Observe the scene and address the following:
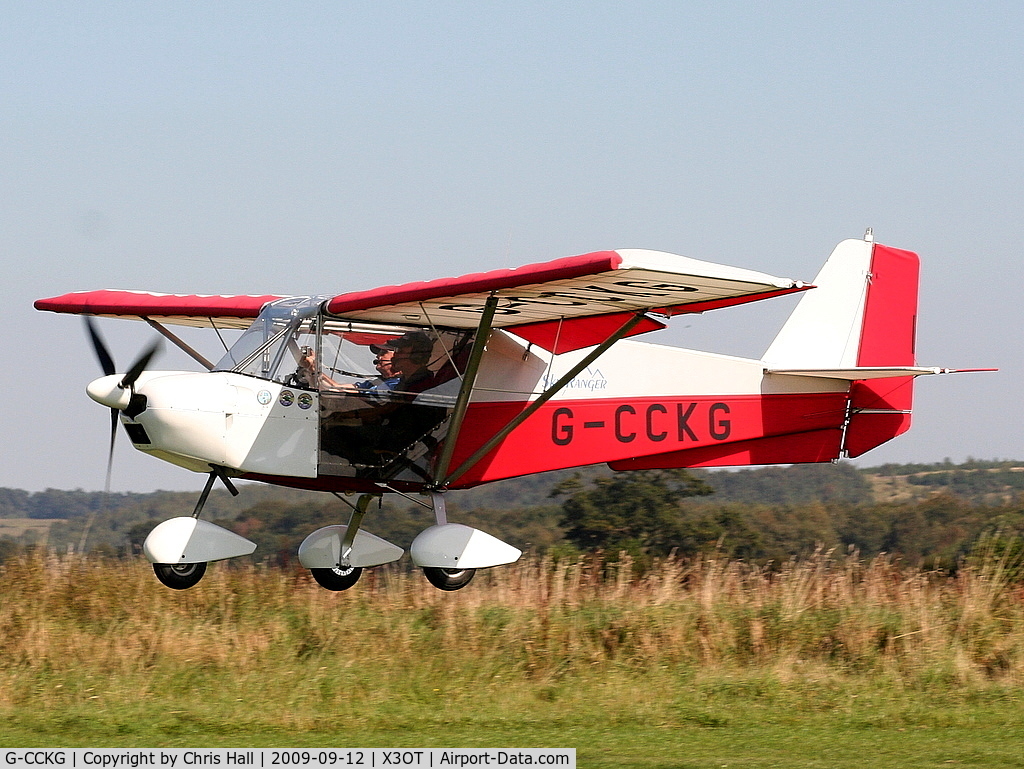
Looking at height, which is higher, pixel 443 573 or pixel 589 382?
pixel 589 382

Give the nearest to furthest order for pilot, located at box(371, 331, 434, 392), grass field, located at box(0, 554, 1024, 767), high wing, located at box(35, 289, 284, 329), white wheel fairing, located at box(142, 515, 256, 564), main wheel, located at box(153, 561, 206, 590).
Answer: grass field, located at box(0, 554, 1024, 767) → white wheel fairing, located at box(142, 515, 256, 564) → main wheel, located at box(153, 561, 206, 590) → pilot, located at box(371, 331, 434, 392) → high wing, located at box(35, 289, 284, 329)

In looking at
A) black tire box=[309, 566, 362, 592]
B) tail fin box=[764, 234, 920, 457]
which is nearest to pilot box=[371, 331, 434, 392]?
black tire box=[309, 566, 362, 592]

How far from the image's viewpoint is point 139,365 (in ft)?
31.3

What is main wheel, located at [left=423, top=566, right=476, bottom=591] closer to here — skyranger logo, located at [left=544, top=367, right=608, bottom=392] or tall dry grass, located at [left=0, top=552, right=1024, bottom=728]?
tall dry grass, located at [left=0, top=552, right=1024, bottom=728]

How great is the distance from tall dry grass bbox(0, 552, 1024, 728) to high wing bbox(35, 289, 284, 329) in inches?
108

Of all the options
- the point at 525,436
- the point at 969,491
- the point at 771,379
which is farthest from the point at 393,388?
the point at 969,491

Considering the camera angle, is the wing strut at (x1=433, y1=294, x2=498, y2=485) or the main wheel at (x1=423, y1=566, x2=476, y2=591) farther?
the main wheel at (x1=423, y1=566, x2=476, y2=591)

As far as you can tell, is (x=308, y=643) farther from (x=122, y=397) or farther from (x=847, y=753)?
(x=847, y=753)

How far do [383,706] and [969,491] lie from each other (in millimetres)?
28542

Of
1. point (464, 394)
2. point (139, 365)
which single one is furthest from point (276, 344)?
point (464, 394)

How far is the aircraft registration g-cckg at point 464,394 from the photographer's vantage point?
9.54 m

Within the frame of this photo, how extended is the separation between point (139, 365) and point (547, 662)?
4530mm

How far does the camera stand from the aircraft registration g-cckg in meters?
9.54

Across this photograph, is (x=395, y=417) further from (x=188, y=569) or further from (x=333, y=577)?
(x=188, y=569)
